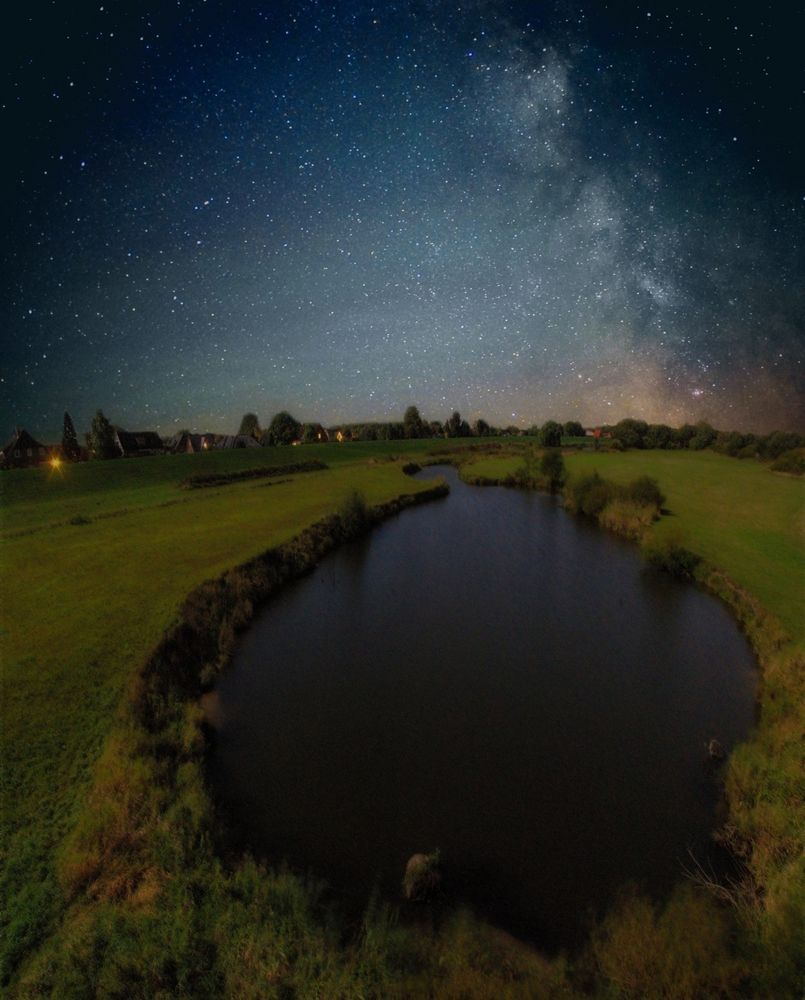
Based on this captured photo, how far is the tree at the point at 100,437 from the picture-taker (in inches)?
3361

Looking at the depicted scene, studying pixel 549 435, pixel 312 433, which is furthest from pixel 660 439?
pixel 312 433

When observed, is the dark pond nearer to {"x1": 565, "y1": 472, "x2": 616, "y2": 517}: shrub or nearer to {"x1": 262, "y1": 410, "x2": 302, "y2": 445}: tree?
{"x1": 565, "y1": 472, "x2": 616, "y2": 517}: shrub

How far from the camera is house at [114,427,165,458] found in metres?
90.1

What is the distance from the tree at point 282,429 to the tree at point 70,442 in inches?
1661

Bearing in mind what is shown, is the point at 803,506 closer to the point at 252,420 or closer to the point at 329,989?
the point at 329,989

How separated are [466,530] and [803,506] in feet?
100

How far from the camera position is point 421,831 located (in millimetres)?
10938

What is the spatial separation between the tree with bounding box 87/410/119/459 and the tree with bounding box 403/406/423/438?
289 feet

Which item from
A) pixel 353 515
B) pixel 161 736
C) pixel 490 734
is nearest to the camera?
pixel 161 736

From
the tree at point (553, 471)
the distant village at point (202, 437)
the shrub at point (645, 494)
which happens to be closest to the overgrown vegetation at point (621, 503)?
the shrub at point (645, 494)

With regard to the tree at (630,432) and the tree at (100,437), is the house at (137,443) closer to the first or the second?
the tree at (100,437)

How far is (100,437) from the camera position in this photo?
283ft

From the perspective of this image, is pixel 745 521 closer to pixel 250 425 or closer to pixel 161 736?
pixel 161 736

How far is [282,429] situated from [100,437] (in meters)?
42.4
